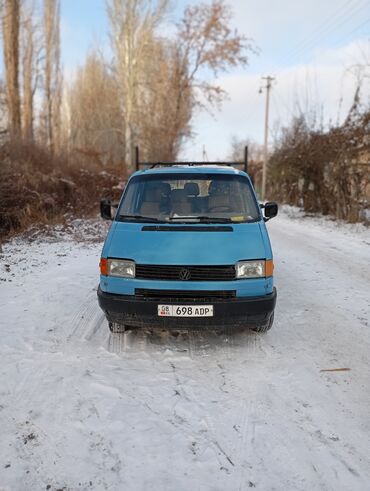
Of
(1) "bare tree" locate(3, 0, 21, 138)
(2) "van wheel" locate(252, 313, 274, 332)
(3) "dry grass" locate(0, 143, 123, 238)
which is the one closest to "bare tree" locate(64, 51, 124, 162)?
(1) "bare tree" locate(3, 0, 21, 138)

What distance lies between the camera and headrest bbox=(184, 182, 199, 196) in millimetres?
4785

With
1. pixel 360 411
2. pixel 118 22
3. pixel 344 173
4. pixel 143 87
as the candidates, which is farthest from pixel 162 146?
pixel 360 411

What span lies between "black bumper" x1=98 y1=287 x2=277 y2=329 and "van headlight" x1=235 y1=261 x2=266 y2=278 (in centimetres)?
22

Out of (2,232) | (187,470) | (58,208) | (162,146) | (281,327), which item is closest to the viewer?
(187,470)

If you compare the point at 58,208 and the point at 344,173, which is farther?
the point at 344,173

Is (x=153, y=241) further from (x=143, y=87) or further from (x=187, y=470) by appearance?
(x=143, y=87)

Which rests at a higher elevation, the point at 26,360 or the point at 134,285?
the point at 134,285

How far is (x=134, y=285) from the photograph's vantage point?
12.6 feet

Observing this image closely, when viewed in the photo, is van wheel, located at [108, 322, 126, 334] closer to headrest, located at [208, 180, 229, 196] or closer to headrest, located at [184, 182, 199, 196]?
headrest, located at [184, 182, 199, 196]

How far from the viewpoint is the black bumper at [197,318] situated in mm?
3744

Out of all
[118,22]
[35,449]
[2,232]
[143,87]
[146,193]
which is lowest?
[35,449]

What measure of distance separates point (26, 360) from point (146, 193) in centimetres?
232

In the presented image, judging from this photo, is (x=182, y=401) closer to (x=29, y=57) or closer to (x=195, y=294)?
(x=195, y=294)

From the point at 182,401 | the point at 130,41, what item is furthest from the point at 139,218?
the point at 130,41
